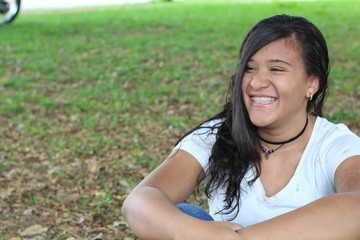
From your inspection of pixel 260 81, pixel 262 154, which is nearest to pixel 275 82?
pixel 260 81

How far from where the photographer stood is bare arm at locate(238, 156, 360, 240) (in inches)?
80.7

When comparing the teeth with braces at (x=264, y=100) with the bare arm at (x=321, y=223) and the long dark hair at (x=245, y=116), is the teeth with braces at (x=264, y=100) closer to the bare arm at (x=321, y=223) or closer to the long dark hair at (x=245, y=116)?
the long dark hair at (x=245, y=116)

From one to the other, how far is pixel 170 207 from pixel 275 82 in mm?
721

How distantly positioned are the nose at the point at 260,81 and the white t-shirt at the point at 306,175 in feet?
1.16

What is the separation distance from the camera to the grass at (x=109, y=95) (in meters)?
4.82

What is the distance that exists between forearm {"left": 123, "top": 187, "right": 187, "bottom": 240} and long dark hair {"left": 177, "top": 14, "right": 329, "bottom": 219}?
37 centimetres

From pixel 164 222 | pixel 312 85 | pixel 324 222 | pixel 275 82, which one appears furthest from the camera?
pixel 312 85

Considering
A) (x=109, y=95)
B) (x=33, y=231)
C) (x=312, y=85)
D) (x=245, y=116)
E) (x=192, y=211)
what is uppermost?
(x=312, y=85)

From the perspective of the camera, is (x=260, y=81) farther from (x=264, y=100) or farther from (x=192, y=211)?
(x=192, y=211)

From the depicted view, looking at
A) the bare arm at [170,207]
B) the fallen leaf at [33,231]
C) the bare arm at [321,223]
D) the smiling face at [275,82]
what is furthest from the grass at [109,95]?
the bare arm at [321,223]

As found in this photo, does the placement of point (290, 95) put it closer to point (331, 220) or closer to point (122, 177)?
point (331, 220)

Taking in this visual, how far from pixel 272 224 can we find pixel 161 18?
10.8m

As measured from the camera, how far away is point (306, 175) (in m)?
2.41

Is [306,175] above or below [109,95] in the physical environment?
above
